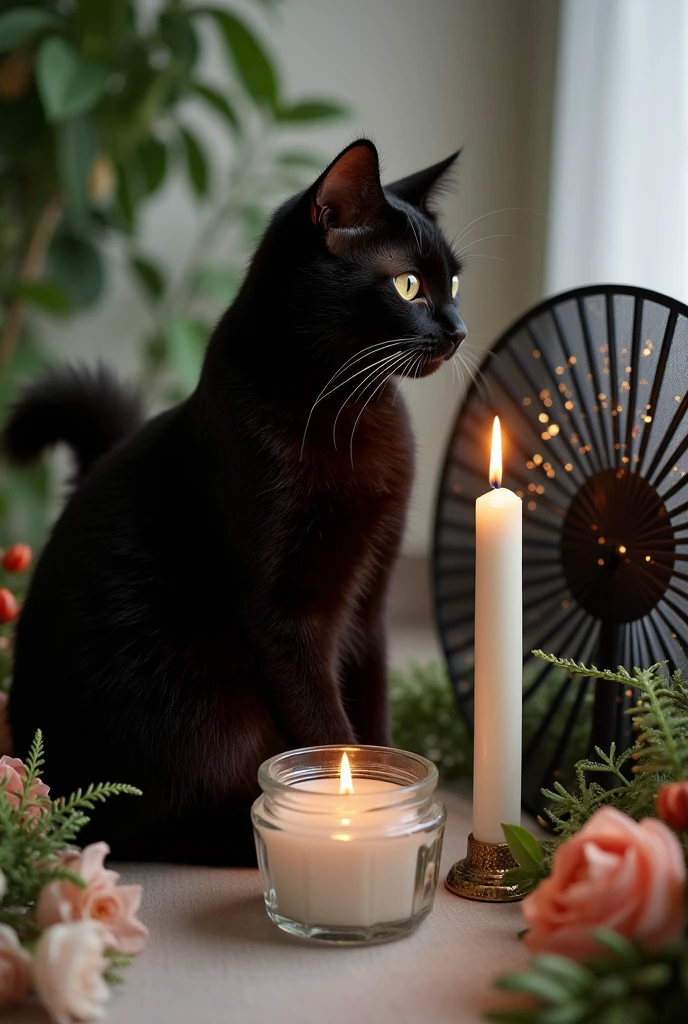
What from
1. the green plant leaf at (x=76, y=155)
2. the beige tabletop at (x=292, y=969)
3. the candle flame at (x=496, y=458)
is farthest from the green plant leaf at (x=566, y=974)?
the green plant leaf at (x=76, y=155)

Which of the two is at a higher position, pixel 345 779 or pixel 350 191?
pixel 350 191

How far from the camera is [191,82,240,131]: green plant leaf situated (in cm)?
162

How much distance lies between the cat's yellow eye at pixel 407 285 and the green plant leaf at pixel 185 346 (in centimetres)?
86

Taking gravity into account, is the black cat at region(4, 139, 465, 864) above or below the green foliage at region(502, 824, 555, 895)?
above

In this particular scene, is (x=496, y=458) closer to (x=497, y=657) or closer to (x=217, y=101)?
(x=497, y=657)

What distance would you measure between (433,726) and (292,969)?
1.52ft

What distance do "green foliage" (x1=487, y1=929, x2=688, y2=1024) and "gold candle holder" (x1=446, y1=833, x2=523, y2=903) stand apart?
21cm

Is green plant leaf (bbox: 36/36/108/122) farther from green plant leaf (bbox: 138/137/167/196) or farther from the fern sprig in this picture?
the fern sprig

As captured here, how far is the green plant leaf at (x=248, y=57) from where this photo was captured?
1539 millimetres

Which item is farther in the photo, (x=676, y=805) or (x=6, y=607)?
(x=6, y=607)

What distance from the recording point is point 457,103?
1.74m

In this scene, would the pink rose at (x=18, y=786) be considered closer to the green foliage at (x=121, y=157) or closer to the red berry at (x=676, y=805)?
the red berry at (x=676, y=805)

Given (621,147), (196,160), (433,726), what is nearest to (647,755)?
(433,726)

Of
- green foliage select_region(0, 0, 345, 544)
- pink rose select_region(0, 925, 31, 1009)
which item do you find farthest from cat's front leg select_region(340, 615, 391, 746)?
green foliage select_region(0, 0, 345, 544)
